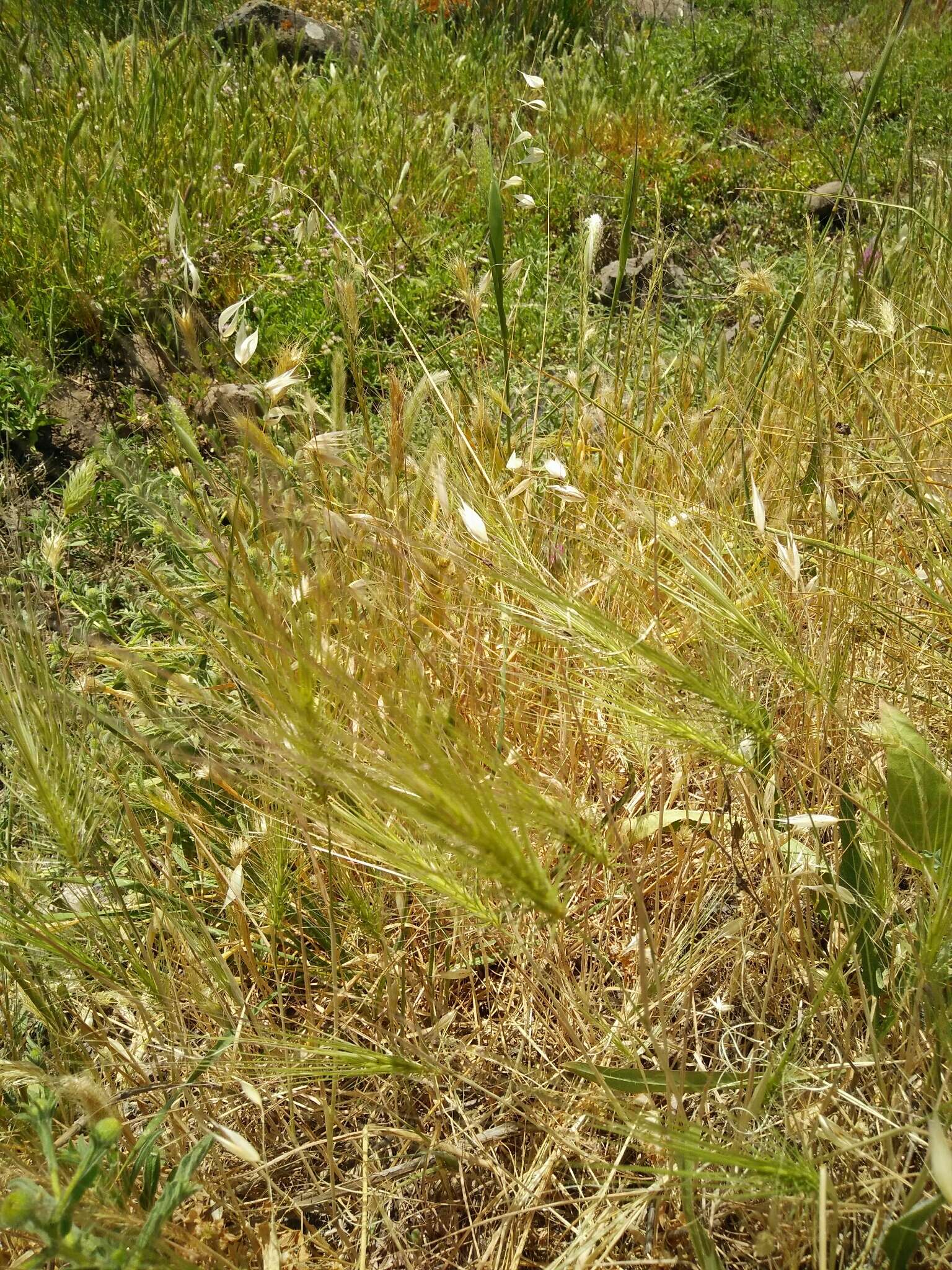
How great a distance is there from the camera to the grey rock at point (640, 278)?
2.97 meters

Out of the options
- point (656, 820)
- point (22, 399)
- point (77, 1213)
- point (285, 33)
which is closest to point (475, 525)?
point (656, 820)

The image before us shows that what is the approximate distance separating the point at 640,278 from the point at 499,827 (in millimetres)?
2749

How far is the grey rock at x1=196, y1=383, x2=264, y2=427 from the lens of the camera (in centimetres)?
212

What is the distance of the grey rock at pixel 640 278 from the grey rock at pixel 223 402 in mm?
1181

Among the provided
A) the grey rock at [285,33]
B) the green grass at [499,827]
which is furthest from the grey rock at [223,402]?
the grey rock at [285,33]

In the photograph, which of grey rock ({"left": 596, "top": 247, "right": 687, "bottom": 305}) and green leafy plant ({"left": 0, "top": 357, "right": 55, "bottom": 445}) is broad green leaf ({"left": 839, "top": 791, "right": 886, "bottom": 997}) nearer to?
green leafy plant ({"left": 0, "top": 357, "right": 55, "bottom": 445})

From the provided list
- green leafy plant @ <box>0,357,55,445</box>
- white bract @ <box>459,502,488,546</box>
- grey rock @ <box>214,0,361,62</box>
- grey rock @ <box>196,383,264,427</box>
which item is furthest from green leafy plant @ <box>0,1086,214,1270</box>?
grey rock @ <box>214,0,361,62</box>

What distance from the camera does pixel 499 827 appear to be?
771 millimetres

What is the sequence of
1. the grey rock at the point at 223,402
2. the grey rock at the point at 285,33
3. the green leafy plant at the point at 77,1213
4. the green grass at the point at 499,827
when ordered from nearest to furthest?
the green leafy plant at the point at 77,1213 → the green grass at the point at 499,827 → the grey rock at the point at 223,402 → the grey rock at the point at 285,33

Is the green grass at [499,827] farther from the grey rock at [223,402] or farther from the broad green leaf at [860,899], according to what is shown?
the grey rock at [223,402]

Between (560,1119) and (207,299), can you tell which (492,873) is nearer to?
(560,1119)

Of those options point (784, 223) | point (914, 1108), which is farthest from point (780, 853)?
point (784, 223)

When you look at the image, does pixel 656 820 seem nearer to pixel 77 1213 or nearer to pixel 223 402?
pixel 77 1213

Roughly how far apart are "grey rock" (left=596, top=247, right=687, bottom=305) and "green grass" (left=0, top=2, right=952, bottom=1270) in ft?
3.04
